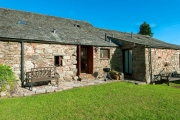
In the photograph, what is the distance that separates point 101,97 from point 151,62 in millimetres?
6344

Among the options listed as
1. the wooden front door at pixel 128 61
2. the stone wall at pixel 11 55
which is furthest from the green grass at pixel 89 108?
the wooden front door at pixel 128 61

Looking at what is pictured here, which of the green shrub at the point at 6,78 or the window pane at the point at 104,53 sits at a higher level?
the window pane at the point at 104,53

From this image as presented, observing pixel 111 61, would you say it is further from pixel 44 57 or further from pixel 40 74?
pixel 40 74

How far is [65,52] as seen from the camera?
9531mm

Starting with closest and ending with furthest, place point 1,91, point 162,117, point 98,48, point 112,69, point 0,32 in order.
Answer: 1. point 162,117
2. point 1,91
3. point 0,32
4. point 98,48
5. point 112,69

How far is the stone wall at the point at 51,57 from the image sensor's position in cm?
816

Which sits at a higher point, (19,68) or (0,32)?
(0,32)

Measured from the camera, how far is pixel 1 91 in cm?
574

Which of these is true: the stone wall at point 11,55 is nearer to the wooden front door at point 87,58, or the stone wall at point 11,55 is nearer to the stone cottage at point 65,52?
the stone cottage at point 65,52

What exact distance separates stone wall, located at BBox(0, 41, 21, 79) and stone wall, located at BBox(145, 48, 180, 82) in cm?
935

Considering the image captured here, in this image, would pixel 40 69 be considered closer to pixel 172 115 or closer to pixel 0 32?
pixel 0 32

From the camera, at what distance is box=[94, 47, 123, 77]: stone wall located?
35.8 ft

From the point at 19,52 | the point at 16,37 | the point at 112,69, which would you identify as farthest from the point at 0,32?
the point at 112,69

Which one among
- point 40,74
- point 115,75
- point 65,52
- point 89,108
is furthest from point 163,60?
point 40,74
